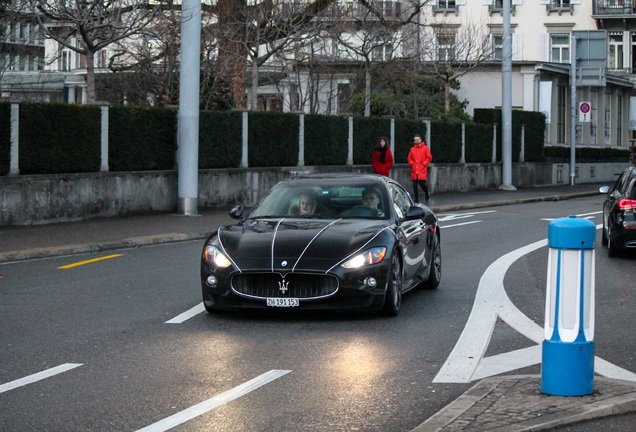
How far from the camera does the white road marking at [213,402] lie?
265 inches

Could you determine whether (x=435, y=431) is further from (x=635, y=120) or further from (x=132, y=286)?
(x=635, y=120)

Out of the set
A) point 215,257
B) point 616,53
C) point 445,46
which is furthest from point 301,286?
point 616,53

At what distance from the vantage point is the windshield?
12188 mm

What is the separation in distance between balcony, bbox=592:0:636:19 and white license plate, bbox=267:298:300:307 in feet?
221

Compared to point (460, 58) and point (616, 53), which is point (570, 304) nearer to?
point (460, 58)

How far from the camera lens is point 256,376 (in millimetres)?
8266

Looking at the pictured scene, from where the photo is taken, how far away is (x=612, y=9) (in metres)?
74.7

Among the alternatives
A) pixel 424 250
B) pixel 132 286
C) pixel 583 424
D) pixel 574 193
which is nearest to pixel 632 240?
pixel 424 250

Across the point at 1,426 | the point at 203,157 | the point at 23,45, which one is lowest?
the point at 1,426

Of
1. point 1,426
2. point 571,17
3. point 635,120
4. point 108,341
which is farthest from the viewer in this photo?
point 571,17

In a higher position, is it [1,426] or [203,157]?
[203,157]

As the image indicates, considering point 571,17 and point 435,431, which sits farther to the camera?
point 571,17

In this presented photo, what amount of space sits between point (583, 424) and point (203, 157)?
22.0m

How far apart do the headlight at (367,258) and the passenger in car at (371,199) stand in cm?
119
